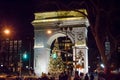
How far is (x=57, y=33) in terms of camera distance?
191 ft

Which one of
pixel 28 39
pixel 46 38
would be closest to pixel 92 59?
pixel 28 39

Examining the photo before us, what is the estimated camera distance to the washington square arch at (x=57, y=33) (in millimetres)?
56188

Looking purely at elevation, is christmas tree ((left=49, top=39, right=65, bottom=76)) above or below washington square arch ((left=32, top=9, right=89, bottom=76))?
below

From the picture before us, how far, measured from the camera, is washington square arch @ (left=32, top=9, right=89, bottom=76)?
56.2 meters

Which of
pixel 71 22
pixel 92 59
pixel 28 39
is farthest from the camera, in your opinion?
pixel 92 59

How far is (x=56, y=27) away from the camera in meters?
58.0

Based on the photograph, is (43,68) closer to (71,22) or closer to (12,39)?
(71,22)

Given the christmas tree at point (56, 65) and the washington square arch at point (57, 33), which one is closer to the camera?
the christmas tree at point (56, 65)

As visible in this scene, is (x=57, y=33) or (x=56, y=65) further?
(x=57, y=33)

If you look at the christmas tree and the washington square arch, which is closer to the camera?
the christmas tree

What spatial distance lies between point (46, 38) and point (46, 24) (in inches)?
94.7

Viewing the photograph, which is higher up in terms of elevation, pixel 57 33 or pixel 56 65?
pixel 57 33

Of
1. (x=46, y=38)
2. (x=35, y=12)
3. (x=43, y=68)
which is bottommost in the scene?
(x=43, y=68)

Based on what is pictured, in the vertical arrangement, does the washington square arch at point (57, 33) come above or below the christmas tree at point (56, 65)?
above
